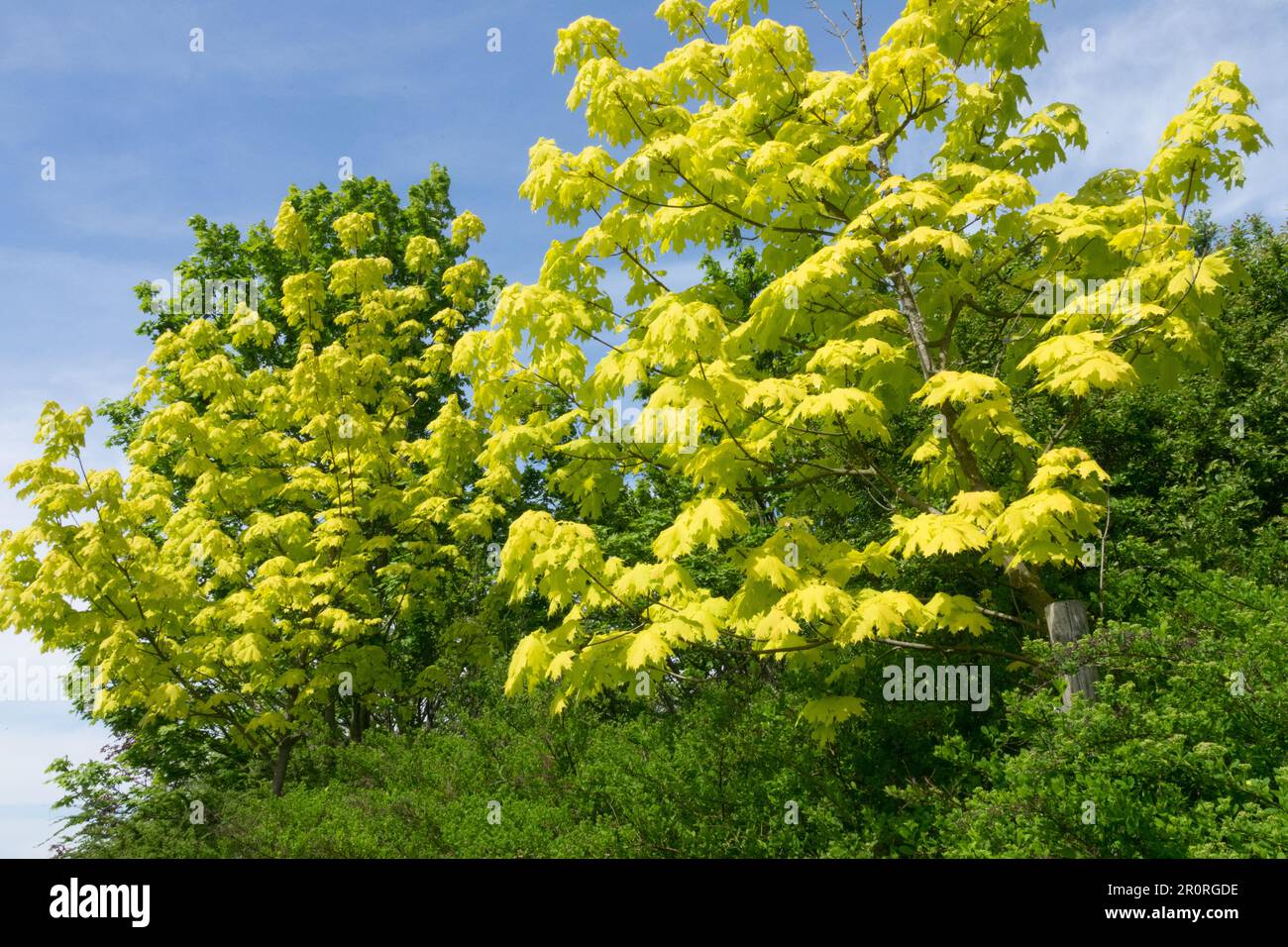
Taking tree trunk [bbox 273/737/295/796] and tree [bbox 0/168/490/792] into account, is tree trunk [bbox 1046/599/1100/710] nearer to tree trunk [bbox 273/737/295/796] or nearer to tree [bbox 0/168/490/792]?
tree [bbox 0/168/490/792]

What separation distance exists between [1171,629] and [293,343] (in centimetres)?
1630

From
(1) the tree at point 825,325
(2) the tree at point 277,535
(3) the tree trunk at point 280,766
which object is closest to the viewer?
(1) the tree at point 825,325

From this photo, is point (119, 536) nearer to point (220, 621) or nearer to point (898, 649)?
point (220, 621)

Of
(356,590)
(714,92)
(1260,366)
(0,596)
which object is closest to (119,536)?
(0,596)

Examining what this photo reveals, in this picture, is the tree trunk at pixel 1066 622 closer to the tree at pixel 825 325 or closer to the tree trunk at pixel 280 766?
the tree at pixel 825 325

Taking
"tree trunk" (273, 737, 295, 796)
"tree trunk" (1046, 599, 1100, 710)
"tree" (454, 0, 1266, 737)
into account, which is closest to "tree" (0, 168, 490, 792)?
"tree trunk" (273, 737, 295, 796)

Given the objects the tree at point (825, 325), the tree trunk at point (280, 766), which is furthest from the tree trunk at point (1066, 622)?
the tree trunk at point (280, 766)

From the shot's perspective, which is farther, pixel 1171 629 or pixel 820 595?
pixel 1171 629

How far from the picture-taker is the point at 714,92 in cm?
930

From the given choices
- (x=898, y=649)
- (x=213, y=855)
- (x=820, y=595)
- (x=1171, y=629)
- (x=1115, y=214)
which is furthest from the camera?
(x=213, y=855)

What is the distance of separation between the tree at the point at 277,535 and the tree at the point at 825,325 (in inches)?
201

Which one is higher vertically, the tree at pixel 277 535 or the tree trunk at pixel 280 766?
the tree at pixel 277 535

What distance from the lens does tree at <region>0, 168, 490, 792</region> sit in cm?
1074

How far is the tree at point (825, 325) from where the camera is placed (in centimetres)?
Result: 657
